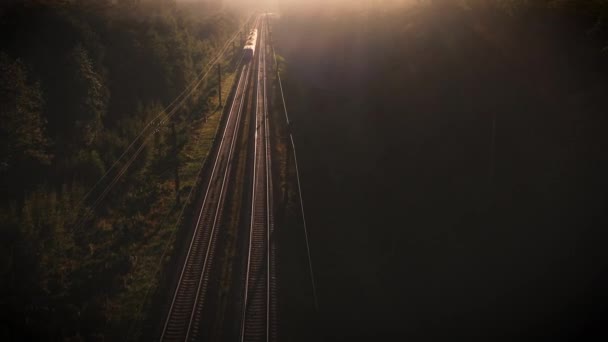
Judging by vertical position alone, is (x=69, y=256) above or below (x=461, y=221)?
below

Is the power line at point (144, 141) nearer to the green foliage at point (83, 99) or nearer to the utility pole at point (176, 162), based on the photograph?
the utility pole at point (176, 162)

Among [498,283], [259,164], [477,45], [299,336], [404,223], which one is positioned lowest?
[299,336]

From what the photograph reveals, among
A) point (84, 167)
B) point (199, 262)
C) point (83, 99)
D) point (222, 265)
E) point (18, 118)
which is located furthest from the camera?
point (83, 99)

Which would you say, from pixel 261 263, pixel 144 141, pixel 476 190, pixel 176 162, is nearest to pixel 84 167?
pixel 176 162

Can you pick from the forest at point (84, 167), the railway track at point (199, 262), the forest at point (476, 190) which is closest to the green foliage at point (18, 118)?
the forest at point (84, 167)

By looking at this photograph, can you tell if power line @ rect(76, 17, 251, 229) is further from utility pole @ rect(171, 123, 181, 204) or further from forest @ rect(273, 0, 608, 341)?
forest @ rect(273, 0, 608, 341)

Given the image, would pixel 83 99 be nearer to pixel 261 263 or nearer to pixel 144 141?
pixel 144 141

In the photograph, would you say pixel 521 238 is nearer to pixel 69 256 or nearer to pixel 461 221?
pixel 461 221

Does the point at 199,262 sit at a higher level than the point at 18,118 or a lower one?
lower

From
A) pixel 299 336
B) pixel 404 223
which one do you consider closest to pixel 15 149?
pixel 299 336
